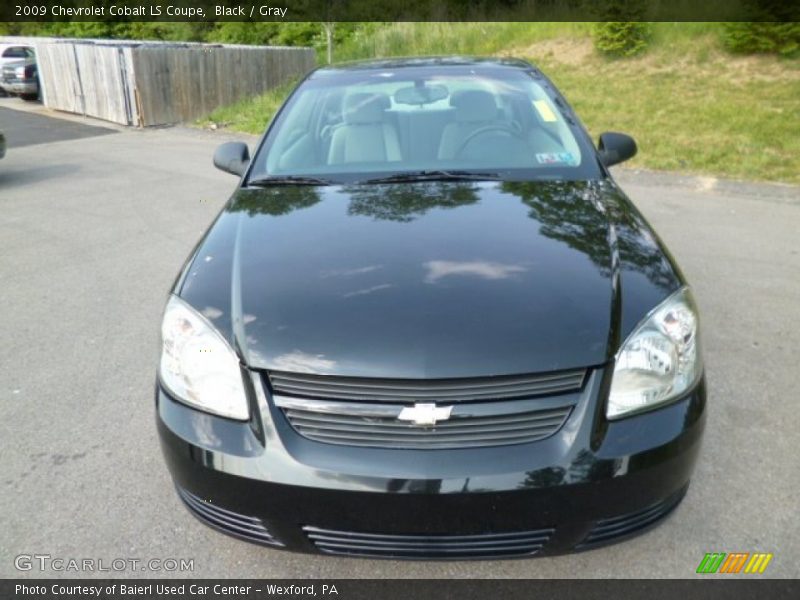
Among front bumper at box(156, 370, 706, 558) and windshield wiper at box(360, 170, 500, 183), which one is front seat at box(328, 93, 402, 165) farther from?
front bumper at box(156, 370, 706, 558)

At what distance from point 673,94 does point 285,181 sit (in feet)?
39.4

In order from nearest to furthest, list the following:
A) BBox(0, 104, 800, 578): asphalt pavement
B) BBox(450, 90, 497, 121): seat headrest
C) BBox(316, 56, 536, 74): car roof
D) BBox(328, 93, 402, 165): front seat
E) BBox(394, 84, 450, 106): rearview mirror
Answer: BBox(0, 104, 800, 578): asphalt pavement
BBox(328, 93, 402, 165): front seat
BBox(450, 90, 497, 121): seat headrest
BBox(394, 84, 450, 106): rearview mirror
BBox(316, 56, 536, 74): car roof

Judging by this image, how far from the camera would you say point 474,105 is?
3516mm

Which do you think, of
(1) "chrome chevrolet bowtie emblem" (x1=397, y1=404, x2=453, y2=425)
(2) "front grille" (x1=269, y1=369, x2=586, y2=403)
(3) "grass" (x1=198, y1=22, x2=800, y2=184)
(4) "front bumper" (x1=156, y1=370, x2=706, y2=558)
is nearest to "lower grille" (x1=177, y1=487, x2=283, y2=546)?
(4) "front bumper" (x1=156, y1=370, x2=706, y2=558)

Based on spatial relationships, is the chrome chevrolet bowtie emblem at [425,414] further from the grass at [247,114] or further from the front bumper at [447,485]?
the grass at [247,114]

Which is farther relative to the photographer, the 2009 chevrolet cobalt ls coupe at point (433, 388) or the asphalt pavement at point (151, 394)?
the asphalt pavement at point (151, 394)

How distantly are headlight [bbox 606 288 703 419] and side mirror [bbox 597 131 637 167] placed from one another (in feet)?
5.26

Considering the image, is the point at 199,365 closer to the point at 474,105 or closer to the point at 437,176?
the point at 437,176

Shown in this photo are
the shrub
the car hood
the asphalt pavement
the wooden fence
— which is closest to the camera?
the car hood

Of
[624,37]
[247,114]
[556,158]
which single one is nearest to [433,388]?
[556,158]

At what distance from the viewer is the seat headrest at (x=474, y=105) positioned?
11.3 ft

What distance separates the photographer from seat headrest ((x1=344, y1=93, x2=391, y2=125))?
3492 mm

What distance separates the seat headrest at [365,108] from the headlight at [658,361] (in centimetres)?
190

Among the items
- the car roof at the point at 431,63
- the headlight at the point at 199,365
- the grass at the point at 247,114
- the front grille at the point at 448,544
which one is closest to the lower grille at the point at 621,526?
the front grille at the point at 448,544
